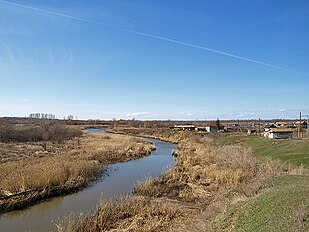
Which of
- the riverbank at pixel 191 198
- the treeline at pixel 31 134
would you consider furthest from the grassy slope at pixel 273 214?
the treeline at pixel 31 134

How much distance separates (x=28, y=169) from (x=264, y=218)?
580 inches

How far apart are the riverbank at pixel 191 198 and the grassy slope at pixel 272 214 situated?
114 mm

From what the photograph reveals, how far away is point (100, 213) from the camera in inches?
464

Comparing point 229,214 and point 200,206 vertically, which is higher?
point 229,214

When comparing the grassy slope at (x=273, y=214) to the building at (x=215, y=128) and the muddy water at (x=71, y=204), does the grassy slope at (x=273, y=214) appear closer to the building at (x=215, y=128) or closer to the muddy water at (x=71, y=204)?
the muddy water at (x=71, y=204)

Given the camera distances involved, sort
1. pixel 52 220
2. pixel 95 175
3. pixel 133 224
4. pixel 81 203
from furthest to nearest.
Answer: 1. pixel 95 175
2. pixel 81 203
3. pixel 52 220
4. pixel 133 224

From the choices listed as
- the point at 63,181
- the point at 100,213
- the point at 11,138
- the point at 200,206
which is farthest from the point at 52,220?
the point at 11,138

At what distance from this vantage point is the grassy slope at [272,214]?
713 cm

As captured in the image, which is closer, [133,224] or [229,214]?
[229,214]

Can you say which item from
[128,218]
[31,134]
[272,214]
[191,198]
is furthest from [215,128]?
[272,214]

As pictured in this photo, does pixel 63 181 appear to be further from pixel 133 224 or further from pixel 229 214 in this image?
pixel 229 214

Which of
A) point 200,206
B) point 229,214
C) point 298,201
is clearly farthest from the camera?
point 200,206

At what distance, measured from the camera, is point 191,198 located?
642 inches

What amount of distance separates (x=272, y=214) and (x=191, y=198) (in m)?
8.50
